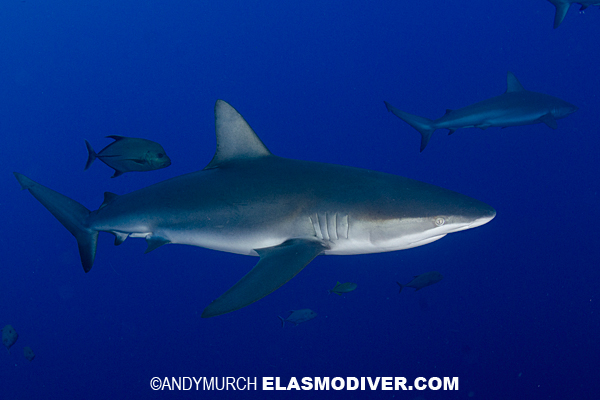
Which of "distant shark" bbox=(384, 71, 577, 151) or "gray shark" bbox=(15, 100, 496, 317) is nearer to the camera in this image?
"gray shark" bbox=(15, 100, 496, 317)

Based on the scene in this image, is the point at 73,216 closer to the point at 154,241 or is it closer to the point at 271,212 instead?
the point at 154,241

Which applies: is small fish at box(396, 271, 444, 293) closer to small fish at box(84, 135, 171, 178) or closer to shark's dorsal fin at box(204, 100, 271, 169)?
shark's dorsal fin at box(204, 100, 271, 169)

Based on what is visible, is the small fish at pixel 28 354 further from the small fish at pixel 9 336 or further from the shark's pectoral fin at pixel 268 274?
the shark's pectoral fin at pixel 268 274

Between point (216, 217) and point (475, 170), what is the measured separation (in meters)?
23.7

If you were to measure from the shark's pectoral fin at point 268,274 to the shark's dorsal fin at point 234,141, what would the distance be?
102 centimetres

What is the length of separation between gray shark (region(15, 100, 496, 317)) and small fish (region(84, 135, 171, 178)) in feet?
2.50

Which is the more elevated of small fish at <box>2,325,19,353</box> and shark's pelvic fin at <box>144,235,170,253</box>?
shark's pelvic fin at <box>144,235,170,253</box>

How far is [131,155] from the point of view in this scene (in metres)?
3.87

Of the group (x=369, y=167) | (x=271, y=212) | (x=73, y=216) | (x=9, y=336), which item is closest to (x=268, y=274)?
(x=271, y=212)

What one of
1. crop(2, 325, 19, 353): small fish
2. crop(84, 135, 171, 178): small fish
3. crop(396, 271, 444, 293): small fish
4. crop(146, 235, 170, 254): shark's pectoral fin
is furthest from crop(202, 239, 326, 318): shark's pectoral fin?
crop(2, 325, 19, 353): small fish

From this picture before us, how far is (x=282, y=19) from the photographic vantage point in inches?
1297

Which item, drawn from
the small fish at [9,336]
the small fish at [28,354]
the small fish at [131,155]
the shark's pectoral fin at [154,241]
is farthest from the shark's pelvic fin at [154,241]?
the small fish at [28,354]

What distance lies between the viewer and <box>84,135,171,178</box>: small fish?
3857 mm

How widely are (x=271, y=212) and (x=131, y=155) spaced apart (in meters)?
2.22
